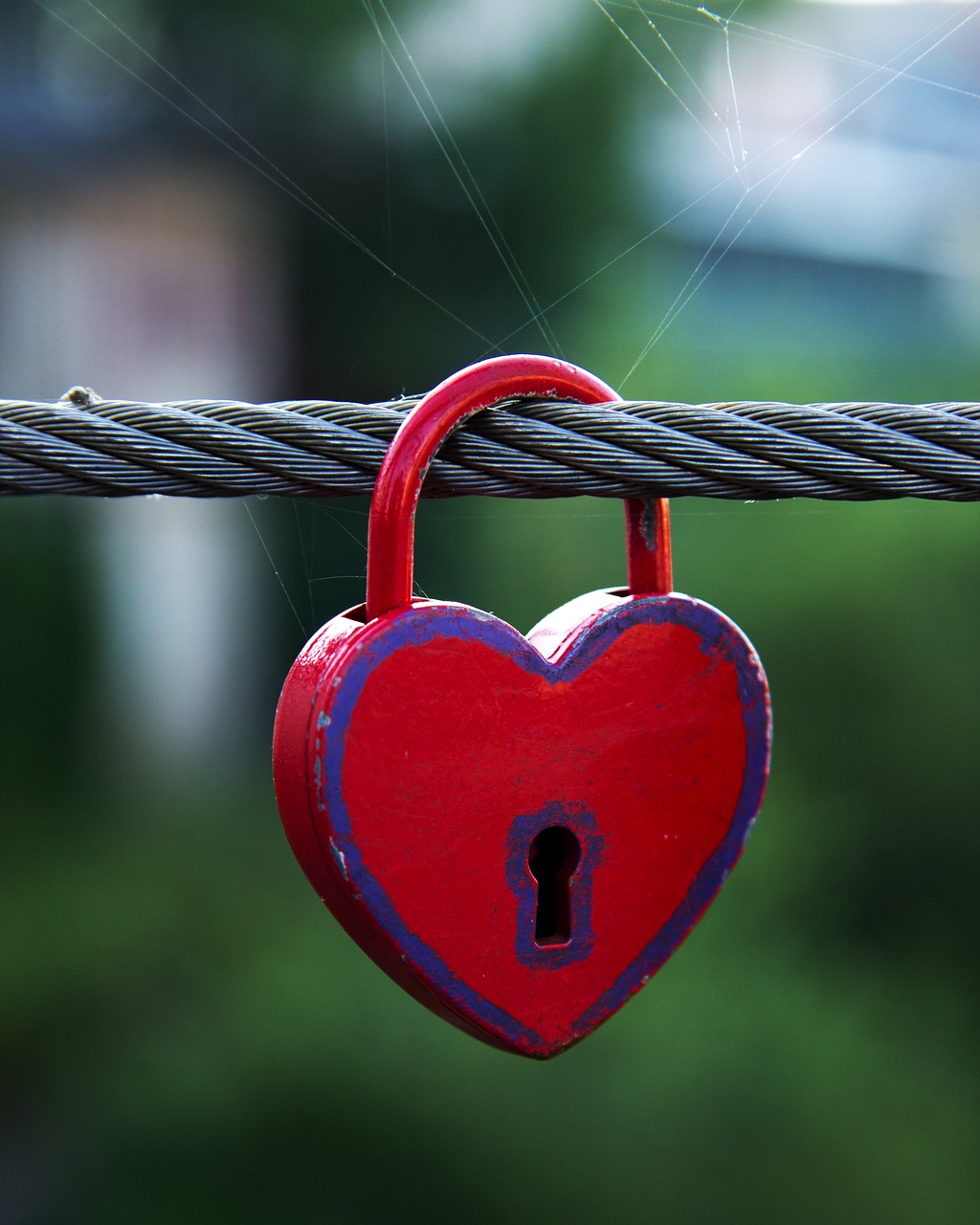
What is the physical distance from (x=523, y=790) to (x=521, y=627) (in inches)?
120

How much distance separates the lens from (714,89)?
13.4ft

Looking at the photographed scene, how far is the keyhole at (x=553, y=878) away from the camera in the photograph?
25.7 inches

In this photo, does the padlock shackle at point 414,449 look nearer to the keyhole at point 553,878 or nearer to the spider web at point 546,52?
the keyhole at point 553,878

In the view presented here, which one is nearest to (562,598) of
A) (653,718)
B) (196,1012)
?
(196,1012)

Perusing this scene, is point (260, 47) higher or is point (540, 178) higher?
point (260, 47)

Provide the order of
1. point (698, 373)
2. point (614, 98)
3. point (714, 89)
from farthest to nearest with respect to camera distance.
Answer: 1. point (714, 89)
2. point (614, 98)
3. point (698, 373)

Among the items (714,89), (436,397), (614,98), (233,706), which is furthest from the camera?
(233,706)

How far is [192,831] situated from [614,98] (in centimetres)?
286

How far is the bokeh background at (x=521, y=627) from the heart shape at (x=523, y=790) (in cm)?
275

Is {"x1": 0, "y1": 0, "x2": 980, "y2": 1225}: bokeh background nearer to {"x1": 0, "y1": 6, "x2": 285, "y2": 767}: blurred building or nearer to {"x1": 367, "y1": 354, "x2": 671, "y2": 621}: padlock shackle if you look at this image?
{"x1": 0, "y1": 6, "x2": 285, "y2": 767}: blurred building

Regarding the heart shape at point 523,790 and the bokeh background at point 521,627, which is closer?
the heart shape at point 523,790

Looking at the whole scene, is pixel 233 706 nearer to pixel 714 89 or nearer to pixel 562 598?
pixel 562 598

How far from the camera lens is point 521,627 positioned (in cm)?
367

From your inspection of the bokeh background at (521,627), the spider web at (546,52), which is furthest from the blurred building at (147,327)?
the spider web at (546,52)
